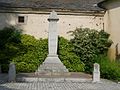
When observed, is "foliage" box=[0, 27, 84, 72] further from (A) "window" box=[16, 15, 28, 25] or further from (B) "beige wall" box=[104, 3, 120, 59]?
(B) "beige wall" box=[104, 3, 120, 59]

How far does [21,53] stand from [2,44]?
4.94 ft

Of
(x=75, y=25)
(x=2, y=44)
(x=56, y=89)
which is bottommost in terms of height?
(x=56, y=89)

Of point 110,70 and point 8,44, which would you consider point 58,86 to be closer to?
point 110,70

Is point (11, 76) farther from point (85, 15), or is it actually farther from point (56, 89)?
point (85, 15)

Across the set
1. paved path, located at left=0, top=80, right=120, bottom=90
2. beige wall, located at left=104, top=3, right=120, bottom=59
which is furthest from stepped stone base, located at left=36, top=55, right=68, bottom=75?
beige wall, located at left=104, top=3, right=120, bottom=59

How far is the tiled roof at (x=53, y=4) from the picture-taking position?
76.3ft

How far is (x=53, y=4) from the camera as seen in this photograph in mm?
24109

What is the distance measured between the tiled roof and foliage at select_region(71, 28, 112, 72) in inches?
80.1

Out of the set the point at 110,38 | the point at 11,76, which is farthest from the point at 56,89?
the point at 110,38

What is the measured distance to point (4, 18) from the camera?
23.3 metres

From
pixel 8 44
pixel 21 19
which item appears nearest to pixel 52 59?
pixel 8 44

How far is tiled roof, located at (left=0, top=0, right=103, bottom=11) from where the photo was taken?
76.3ft

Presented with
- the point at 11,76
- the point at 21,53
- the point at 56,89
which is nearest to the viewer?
the point at 56,89

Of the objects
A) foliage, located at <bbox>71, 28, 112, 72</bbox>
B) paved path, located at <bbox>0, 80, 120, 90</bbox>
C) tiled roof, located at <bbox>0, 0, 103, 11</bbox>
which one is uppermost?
tiled roof, located at <bbox>0, 0, 103, 11</bbox>
